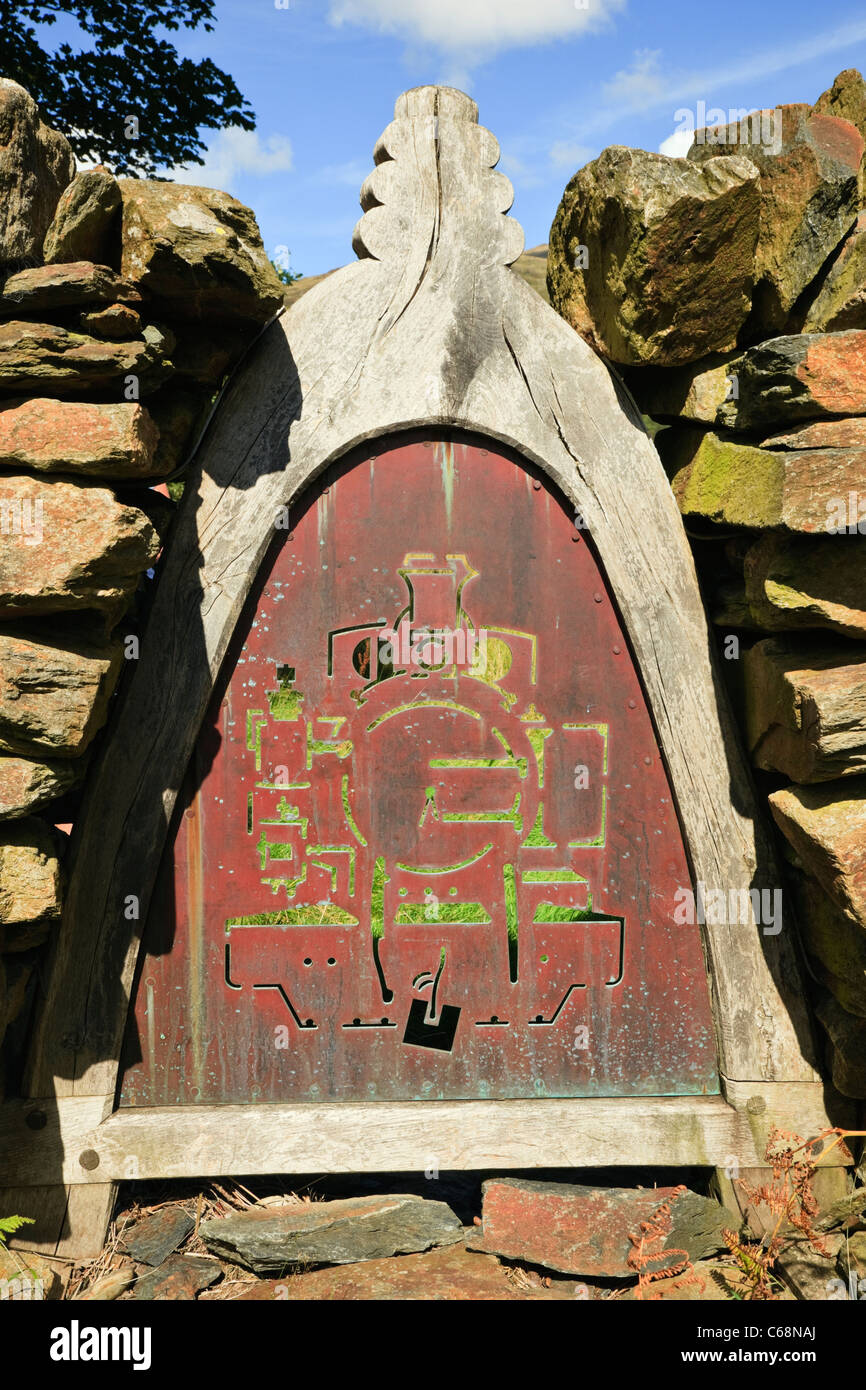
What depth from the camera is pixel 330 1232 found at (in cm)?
307

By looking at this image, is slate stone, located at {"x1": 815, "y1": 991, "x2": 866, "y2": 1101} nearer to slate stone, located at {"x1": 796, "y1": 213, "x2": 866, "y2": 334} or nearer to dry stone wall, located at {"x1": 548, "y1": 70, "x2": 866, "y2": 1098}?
dry stone wall, located at {"x1": 548, "y1": 70, "x2": 866, "y2": 1098}

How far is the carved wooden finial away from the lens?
3164 millimetres

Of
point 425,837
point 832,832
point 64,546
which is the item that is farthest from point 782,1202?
point 64,546

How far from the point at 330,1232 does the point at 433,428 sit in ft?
8.02

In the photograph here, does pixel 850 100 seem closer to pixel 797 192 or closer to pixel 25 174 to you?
pixel 797 192

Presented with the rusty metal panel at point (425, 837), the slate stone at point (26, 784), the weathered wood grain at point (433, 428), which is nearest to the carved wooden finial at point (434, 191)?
the weathered wood grain at point (433, 428)

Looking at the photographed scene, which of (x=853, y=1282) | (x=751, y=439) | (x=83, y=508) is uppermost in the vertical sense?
(x=751, y=439)

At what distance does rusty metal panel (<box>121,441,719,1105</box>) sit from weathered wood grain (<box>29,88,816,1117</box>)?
9 centimetres

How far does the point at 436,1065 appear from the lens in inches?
127

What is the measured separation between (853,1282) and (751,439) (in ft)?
7.73

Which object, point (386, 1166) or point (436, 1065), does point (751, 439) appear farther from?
point (386, 1166)

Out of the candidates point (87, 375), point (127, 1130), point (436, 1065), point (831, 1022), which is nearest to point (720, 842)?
point (831, 1022)

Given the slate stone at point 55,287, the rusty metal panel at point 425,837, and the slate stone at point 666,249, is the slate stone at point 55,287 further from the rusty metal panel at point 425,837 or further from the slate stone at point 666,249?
the slate stone at point 666,249

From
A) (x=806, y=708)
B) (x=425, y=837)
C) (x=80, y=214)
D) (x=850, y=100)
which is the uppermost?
(x=850, y=100)
